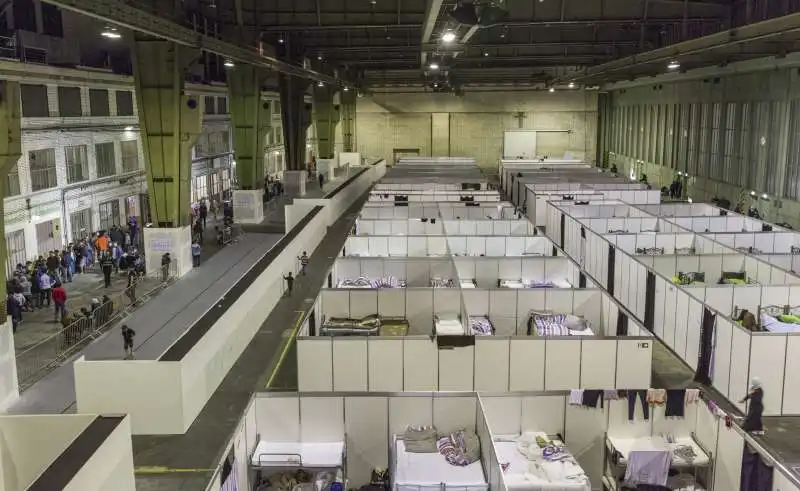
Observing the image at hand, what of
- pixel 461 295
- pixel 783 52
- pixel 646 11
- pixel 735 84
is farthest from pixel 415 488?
pixel 735 84

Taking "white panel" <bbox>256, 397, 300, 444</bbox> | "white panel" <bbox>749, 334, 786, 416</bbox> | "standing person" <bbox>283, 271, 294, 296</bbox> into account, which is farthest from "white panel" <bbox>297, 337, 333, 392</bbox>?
"standing person" <bbox>283, 271, 294, 296</bbox>

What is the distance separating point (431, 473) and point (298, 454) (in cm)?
232

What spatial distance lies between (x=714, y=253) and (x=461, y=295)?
931 cm

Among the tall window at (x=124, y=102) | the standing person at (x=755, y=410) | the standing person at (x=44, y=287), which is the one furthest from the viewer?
the tall window at (x=124, y=102)

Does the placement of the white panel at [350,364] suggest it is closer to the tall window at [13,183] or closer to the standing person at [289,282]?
the standing person at [289,282]

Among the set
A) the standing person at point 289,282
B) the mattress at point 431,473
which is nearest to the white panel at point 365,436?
the mattress at point 431,473

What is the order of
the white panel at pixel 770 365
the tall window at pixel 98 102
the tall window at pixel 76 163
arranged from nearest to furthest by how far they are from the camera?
the white panel at pixel 770 365, the tall window at pixel 76 163, the tall window at pixel 98 102

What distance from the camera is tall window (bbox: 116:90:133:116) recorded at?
35.3 m

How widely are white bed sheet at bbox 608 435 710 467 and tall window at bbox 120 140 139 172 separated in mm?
30588

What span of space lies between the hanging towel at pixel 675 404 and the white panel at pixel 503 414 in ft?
8.45

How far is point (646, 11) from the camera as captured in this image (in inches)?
1168

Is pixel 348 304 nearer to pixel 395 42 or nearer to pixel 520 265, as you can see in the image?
pixel 520 265

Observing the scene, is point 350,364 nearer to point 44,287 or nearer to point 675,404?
point 675,404

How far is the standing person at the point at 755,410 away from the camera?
13.6 m
